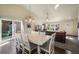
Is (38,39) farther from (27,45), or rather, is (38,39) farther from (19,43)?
(19,43)

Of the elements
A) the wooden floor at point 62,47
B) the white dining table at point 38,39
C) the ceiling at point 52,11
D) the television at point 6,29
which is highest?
the ceiling at point 52,11

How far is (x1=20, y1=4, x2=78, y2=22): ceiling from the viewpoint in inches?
80.1

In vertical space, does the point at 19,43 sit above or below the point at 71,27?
below

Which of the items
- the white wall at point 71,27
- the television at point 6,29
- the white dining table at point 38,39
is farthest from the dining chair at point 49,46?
the television at point 6,29

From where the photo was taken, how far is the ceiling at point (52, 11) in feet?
6.67

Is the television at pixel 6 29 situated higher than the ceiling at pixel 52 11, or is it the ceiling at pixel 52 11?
the ceiling at pixel 52 11

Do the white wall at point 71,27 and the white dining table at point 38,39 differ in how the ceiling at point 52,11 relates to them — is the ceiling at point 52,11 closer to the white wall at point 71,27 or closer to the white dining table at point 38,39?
the white wall at point 71,27

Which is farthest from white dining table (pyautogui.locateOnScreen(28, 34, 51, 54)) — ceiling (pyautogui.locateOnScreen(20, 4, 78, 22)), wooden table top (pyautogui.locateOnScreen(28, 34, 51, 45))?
ceiling (pyautogui.locateOnScreen(20, 4, 78, 22))

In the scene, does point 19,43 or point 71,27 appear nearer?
point 71,27

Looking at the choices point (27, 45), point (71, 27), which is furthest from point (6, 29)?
point (71, 27)

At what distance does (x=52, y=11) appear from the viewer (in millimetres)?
2064

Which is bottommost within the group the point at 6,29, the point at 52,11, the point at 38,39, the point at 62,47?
the point at 62,47
